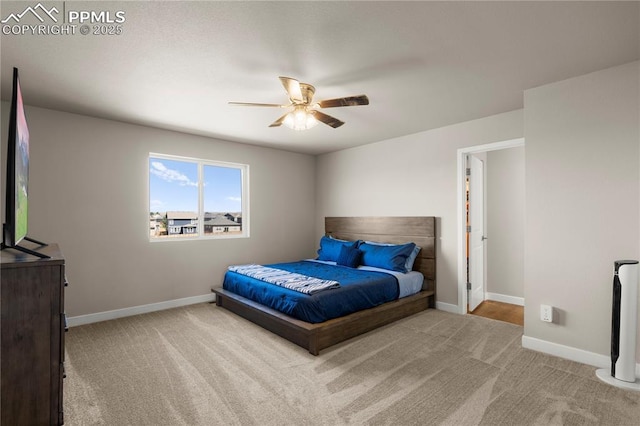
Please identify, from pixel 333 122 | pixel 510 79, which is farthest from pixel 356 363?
pixel 510 79

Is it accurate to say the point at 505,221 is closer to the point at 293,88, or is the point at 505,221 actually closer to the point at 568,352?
the point at 568,352

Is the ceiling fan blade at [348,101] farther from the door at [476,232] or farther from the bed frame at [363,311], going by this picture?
the door at [476,232]

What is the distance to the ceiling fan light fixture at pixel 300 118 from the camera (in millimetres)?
2771

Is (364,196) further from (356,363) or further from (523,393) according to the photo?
(523,393)

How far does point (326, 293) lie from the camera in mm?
3125

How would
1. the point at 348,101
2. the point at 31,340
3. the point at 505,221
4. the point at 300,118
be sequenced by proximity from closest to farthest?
the point at 31,340
the point at 348,101
the point at 300,118
the point at 505,221

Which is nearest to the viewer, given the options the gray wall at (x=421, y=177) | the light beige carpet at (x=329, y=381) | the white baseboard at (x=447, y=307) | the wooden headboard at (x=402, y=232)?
the light beige carpet at (x=329, y=381)

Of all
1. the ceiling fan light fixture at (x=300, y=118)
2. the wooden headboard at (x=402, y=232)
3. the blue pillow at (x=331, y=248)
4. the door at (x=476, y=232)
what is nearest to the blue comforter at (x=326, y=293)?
the blue pillow at (x=331, y=248)

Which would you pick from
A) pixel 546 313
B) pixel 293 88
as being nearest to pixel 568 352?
pixel 546 313

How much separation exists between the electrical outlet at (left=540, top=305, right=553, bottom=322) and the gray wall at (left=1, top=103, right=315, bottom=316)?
3.91 meters

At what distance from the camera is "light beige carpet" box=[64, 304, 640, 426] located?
1.98 m

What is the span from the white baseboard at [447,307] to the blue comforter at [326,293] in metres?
0.88

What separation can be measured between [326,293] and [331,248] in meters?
1.92

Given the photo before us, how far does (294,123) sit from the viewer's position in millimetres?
2854
